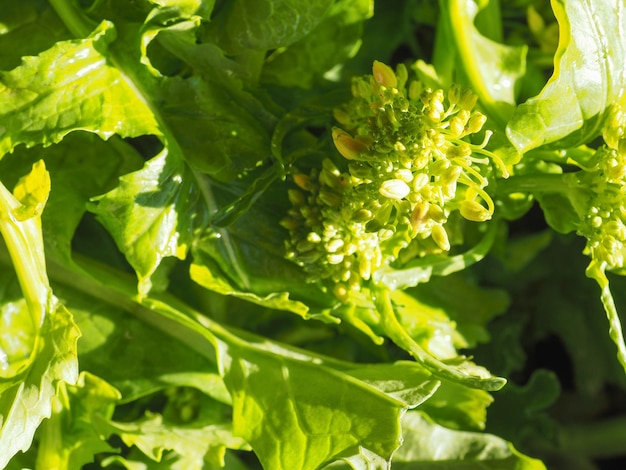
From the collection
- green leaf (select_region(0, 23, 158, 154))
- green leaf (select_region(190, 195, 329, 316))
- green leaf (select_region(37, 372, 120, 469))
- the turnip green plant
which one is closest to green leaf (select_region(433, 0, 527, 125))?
the turnip green plant

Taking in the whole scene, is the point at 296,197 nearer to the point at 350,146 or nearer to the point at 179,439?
the point at 350,146

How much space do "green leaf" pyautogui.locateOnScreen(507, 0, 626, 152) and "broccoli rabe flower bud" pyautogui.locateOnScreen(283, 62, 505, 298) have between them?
2.6 inches

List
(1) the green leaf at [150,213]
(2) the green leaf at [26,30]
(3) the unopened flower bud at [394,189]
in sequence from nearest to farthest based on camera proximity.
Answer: (3) the unopened flower bud at [394,189]
(1) the green leaf at [150,213]
(2) the green leaf at [26,30]

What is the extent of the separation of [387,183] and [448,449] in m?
0.57

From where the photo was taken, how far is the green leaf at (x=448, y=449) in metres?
1.35

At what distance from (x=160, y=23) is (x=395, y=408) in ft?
2.17

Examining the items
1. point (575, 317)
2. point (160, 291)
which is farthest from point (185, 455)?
point (575, 317)

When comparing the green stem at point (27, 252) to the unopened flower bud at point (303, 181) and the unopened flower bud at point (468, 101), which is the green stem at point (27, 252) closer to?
the unopened flower bud at point (303, 181)

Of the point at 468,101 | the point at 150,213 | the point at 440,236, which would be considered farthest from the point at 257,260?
the point at 468,101

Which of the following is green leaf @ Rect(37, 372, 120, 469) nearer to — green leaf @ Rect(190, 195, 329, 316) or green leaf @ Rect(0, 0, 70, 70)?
green leaf @ Rect(190, 195, 329, 316)

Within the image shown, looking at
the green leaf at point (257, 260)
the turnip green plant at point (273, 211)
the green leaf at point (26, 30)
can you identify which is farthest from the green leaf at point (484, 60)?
the green leaf at point (26, 30)

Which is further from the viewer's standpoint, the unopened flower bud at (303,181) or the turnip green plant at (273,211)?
the unopened flower bud at (303,181)

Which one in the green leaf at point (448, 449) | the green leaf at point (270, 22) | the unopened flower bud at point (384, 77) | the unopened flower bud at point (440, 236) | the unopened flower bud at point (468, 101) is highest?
the green leaf at point (270, 22)

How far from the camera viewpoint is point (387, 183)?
3.43 feet
